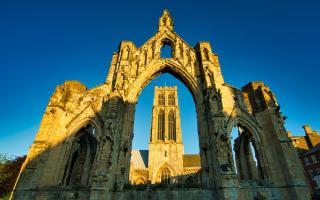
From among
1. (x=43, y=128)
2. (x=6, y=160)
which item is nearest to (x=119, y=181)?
(x=43, y=128)

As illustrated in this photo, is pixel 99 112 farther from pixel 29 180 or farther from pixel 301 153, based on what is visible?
pixel 301 153

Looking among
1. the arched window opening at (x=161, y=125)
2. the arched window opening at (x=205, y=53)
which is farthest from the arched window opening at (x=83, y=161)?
the arched window opening at (x=161, y=125)

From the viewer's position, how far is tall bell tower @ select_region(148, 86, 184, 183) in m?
31.9

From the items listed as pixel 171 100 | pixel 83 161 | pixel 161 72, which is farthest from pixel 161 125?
pixel 83 161

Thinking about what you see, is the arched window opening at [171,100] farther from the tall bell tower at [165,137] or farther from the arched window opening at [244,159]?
the arched window opening at [244,159]

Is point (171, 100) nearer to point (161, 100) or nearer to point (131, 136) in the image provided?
point (161, 100)

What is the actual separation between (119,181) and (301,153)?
90.1 feet

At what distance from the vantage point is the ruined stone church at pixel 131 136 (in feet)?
29.7

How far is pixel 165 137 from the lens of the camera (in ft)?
118

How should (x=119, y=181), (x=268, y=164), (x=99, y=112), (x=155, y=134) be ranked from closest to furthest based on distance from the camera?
(x=119, y=181)
(x=268, y=164)
(x=99, y=112)
(x=155, y=134)

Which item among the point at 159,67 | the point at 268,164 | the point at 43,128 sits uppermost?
the point at 159,67

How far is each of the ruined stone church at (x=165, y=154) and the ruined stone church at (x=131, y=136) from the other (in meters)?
17.8

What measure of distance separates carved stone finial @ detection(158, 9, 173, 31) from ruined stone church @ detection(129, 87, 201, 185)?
68.9 ft

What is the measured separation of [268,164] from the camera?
33.7ft
